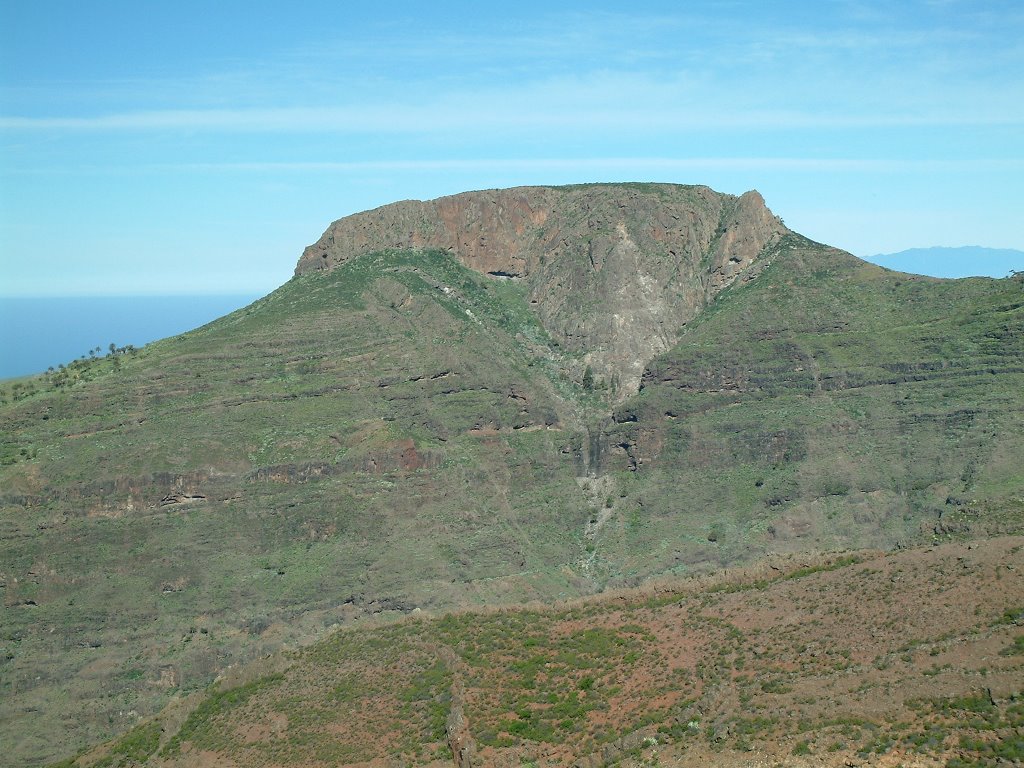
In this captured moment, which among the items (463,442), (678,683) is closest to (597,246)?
(463,442)

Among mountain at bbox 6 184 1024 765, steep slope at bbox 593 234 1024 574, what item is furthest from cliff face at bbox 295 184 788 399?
steep slope at bbox 593 234 1024 574

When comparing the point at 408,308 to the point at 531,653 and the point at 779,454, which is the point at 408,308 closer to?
the point at 779,454

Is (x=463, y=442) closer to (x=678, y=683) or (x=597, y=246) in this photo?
(x=597, y=246)

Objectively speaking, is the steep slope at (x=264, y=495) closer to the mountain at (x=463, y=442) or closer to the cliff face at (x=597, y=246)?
the mountain at (x=463, y=442)

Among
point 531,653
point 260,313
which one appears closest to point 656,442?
point 260,313

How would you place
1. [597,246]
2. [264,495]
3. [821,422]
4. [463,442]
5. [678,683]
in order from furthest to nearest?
[597,246] < [463,442] < [821,422] < [264,495] < [678,683]

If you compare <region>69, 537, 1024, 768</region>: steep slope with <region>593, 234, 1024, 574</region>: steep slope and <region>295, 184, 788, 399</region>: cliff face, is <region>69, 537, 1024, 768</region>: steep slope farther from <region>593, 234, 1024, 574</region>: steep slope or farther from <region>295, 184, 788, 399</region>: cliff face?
<region>295, 184, 788, 399</region>: cliff face

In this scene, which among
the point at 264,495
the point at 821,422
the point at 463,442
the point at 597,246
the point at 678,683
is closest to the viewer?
the point at 678,683
